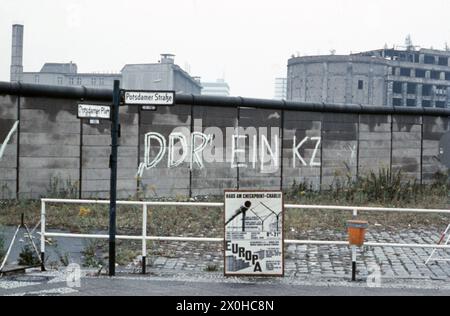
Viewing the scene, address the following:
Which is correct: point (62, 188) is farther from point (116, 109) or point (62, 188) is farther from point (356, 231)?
point (356, 231)

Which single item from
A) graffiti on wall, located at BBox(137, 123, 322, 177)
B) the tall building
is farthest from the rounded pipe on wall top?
the tall building

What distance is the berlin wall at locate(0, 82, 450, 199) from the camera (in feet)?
60.0

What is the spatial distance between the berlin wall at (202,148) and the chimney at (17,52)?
54.3 meters

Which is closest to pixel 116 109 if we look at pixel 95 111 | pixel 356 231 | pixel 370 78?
pixel 95 111

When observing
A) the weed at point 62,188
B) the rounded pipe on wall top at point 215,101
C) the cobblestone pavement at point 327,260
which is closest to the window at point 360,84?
the rounded pipe on wall top at point 215,101

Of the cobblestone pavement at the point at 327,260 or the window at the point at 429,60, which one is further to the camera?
the window at the point at 429,60

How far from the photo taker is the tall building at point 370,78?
92.0 m

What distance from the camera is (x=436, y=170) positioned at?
25.6 m

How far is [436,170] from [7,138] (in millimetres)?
16478

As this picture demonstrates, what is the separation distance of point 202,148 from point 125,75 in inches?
2560

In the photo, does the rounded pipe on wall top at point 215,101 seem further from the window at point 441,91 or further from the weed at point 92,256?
the window at point 441,91

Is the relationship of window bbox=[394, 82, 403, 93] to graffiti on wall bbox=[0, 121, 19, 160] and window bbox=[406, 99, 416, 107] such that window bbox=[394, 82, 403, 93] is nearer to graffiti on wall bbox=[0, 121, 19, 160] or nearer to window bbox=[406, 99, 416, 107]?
window bbox=[406, 99, 416, 107]

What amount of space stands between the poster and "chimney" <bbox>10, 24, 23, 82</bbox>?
2568 inches
